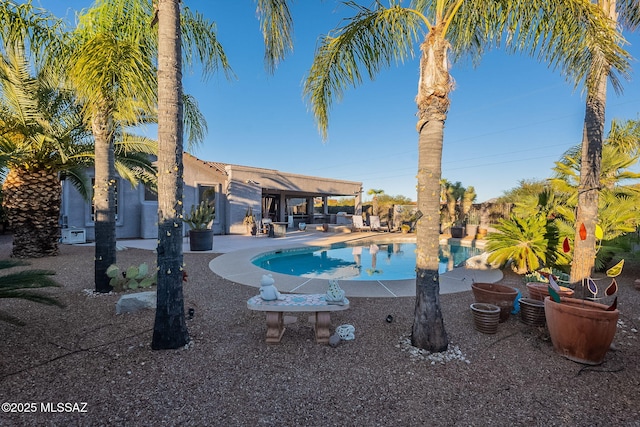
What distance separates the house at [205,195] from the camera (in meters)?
12.9

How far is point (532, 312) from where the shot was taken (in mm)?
4258

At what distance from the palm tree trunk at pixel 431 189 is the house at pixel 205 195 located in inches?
488

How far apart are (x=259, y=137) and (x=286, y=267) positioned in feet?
52.3

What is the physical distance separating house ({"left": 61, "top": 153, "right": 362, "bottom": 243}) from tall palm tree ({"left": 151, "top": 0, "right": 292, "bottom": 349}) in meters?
10.3

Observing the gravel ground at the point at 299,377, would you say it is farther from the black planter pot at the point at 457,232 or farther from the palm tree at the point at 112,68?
the black planter pot at the point at 457,232

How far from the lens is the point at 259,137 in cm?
2369

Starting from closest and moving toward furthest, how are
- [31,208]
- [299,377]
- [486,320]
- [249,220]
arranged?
1. [299,377]
2. [486,320]
3. [31,208]
4. [249,220]

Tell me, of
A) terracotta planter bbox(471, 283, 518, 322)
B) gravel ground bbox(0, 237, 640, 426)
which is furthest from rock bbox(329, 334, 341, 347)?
terracotta planter bbox(471, 283, 518, 322)

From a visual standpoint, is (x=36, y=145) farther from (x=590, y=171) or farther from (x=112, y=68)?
(x=590, y=171)

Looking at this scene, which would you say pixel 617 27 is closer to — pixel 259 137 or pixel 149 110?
pixel 149 110

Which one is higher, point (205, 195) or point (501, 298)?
point (205, 195)

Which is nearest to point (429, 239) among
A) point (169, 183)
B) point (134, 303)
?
point (169, 183)

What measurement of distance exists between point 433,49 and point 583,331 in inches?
140

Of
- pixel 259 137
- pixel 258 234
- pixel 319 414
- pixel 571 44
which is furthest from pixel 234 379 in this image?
pixel 259 137
